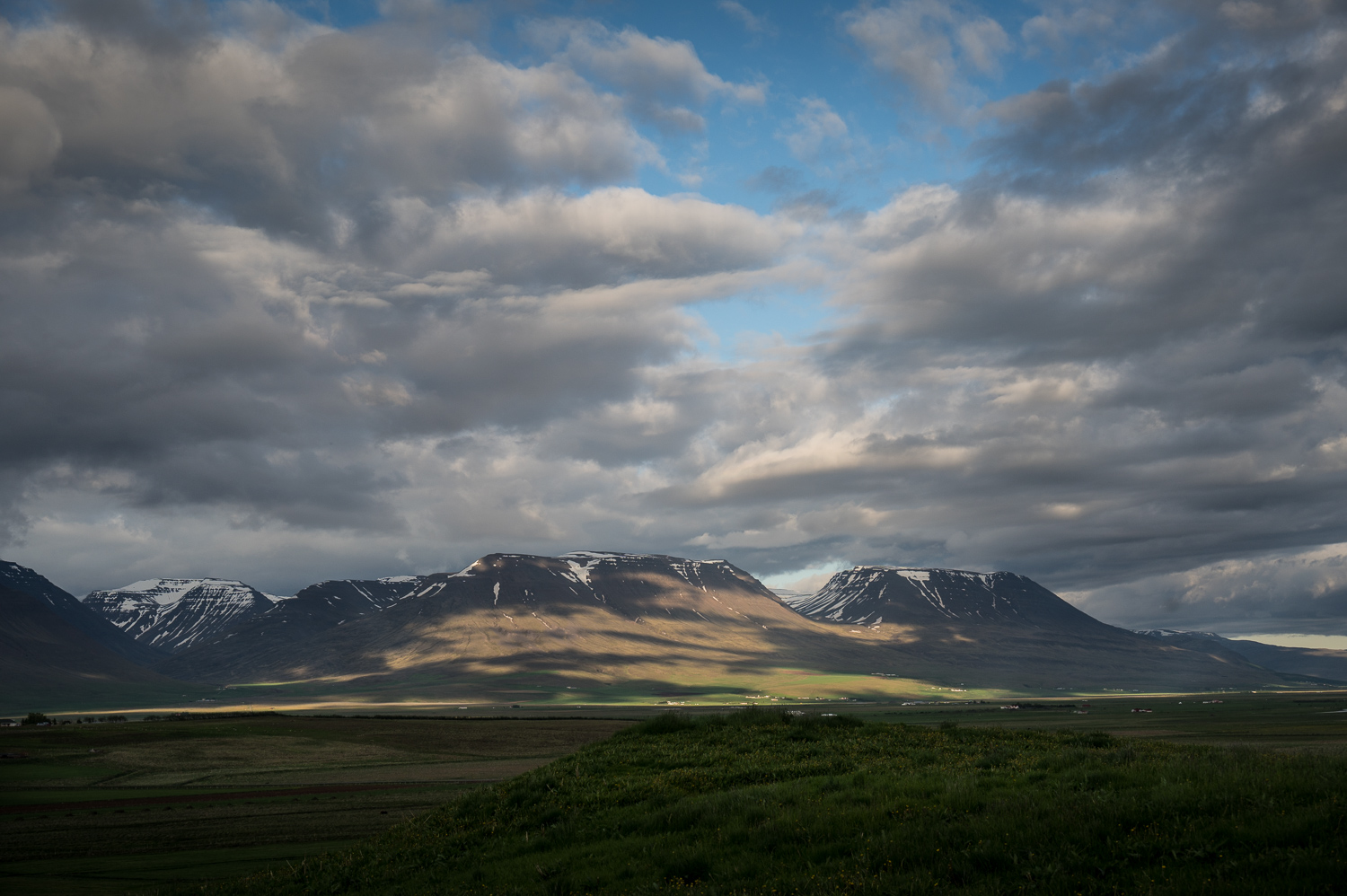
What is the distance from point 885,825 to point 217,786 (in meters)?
69.8

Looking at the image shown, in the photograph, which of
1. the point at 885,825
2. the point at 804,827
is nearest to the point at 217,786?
the point at 804,827

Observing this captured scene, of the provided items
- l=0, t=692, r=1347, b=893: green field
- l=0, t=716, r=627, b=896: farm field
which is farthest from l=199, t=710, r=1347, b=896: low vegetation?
l=0, t=716, r=627, b=896: farm field

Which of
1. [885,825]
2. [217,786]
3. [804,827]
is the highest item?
[885,825]

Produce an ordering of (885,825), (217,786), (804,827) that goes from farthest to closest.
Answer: (217,786)
(804,827)
(885,825)

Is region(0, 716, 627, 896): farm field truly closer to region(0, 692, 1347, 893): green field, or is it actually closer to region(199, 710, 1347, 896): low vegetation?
region(0, 692, 1347, 893): green field

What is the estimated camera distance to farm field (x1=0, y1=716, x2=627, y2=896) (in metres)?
35.2

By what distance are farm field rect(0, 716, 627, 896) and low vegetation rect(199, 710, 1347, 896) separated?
13208 millimetres

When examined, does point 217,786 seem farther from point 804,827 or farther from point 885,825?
point 885,825

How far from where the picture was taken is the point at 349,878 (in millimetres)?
21844

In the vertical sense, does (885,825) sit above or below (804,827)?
above

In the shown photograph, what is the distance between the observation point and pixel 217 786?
69.2m

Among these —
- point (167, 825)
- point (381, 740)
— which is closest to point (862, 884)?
point (167, 825)

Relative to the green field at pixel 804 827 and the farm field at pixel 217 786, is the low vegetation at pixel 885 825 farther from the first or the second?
the farm field at pixel 217 786

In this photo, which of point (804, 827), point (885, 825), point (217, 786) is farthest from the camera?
point (217, 786)
